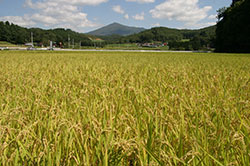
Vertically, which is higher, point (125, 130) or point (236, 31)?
point (236, 31)

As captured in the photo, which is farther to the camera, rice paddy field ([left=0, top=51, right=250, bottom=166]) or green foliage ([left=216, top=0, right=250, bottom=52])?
green foliage ([left=216, top=0, right=250, bottom=52])

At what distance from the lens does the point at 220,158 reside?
4.07ft

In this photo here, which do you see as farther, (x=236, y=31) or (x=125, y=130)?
(x=236, y=31)

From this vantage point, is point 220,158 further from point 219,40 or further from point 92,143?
point 219,40

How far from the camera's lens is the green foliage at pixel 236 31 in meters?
41.6

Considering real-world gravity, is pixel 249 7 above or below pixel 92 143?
above

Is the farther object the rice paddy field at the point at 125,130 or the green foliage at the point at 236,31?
the green foliage at the point at 236,31

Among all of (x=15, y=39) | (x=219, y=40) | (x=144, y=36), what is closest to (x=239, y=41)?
(x=219, y=40)

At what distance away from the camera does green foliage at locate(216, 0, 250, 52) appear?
136 feet

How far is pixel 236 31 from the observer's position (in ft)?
142

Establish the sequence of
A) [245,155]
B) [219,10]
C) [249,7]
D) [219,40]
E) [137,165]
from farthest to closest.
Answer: [219,10], [219,40], [249,7], [137,165], [245,155]

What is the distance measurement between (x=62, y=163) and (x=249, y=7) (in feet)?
165

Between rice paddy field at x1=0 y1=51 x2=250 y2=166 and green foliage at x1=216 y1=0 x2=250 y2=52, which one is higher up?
green foliage at x1=216 y1=0 x2=250 y2=52

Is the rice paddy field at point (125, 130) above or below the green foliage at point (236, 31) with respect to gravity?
below
